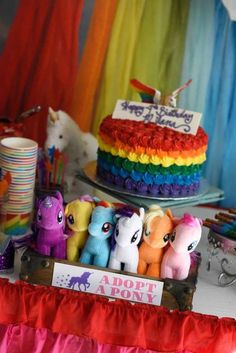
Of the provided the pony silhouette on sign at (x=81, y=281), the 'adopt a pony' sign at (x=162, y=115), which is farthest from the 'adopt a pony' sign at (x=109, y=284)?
the 'adopt a pony' sign at (x=162, y=115)

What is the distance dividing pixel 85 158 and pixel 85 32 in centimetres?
31

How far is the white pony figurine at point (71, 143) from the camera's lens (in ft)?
4.31

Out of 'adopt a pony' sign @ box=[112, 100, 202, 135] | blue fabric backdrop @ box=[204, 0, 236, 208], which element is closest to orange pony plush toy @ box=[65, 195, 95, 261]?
'adopt a pony' sign @ box=[112, 100, 202, 135]

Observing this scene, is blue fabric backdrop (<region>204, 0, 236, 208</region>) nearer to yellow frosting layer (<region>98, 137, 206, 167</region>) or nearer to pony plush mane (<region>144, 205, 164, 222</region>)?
yellow frosting layer (<region>98, 137, 206, 167</region>)

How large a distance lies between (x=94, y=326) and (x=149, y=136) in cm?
39

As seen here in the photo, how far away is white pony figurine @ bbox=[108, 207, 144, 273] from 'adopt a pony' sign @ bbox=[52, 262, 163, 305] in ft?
0.11

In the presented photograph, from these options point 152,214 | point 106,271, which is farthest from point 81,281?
point 152,214

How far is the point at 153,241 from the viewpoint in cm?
93

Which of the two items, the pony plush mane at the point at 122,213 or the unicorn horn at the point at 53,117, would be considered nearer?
the pony plush mane at the point at 122,213

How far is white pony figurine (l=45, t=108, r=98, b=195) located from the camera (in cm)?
131

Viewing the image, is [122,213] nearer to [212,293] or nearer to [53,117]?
[212,293]

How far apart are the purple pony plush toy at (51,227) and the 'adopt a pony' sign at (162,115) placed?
33 centimetres

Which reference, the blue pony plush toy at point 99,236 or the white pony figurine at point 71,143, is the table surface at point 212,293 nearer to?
the blue pony plush toy at point 99,236

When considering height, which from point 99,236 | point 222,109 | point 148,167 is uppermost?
point 222,109
